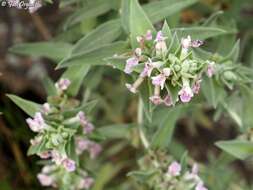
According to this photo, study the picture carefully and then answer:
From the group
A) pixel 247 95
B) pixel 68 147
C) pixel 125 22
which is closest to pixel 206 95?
pixel 247 95

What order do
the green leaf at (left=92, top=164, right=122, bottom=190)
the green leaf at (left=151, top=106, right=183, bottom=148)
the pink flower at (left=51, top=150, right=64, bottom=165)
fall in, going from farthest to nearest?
the green leaf at (left=92, top=164, right=122, bottom=190) → the green leaf at (left=151, top=106, right=183, bottom=148) → the pink flower at (left=51, top=150, right=64, bottom=165)

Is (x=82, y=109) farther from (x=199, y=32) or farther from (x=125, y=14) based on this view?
(x=199, y=32)

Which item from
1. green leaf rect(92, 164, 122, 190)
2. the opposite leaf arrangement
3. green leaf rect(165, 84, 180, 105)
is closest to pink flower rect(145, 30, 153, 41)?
the opposite leaf arrangement

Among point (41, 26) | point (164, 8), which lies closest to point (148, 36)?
point (164, 8)

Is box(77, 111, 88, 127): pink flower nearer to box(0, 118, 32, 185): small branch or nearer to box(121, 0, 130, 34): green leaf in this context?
box(121, 0, 130, 34): green leaf

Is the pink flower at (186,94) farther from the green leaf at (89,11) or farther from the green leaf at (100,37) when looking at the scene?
the green leaf at (89,11)

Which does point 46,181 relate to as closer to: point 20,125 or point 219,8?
point 20,125
